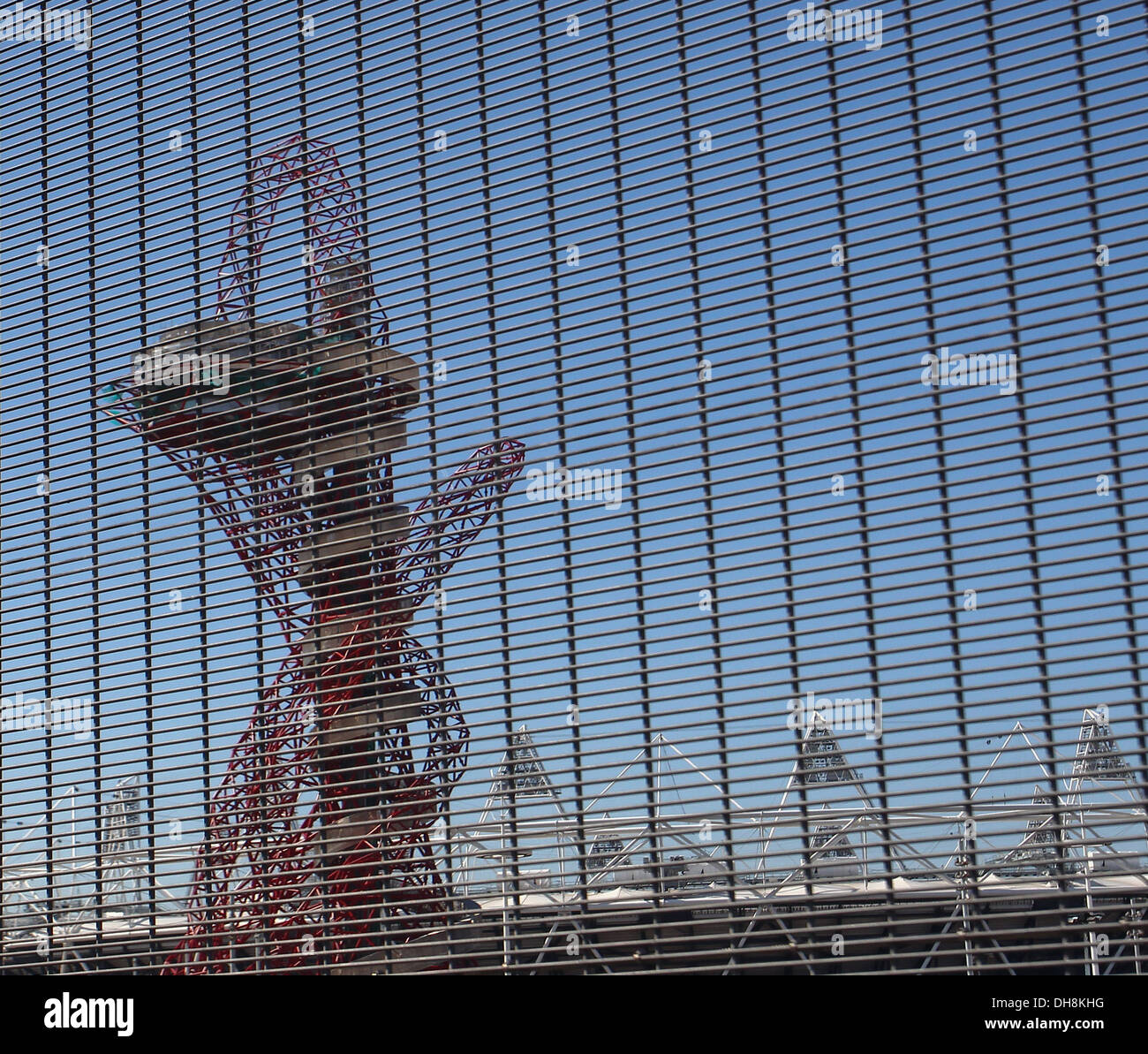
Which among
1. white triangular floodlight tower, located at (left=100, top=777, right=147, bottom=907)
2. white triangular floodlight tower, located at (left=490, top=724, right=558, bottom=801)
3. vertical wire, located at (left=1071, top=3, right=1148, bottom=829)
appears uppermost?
vertical wire, located at (left=1071, top=3, right=1148, bottom=829)

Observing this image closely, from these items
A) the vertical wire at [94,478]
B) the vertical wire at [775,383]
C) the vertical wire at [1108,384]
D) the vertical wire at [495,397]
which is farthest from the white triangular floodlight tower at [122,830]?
the vertical wire at [1108,384]

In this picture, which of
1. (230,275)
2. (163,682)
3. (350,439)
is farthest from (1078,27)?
(163,682)

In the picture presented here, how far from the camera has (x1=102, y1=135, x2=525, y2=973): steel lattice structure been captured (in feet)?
21.3

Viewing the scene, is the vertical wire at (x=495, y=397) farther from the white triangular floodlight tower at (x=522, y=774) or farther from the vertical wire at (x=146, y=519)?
the vertical wire at (x=146, y=519)

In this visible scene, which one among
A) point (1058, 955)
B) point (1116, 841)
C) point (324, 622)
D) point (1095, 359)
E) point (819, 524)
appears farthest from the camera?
point (1058, 955)

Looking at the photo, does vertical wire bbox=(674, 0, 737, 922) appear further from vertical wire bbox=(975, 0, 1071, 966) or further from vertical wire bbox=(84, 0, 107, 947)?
vertical wire bbox=(84, 0, 107, 947)

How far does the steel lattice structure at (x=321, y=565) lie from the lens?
21.3ft

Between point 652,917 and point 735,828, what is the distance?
0.72 m

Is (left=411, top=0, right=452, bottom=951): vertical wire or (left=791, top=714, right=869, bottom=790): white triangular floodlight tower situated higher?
(left=411, top=0, right=452, bottom=951): vertical wire

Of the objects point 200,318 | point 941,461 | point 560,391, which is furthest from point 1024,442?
point 200,318

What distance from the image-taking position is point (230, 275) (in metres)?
7.35

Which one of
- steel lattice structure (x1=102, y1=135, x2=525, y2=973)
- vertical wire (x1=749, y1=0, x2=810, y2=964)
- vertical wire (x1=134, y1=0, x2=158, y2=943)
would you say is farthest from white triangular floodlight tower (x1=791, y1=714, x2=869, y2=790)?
vertical wire (x1=134, y1=0, x2=158, y2=943)
